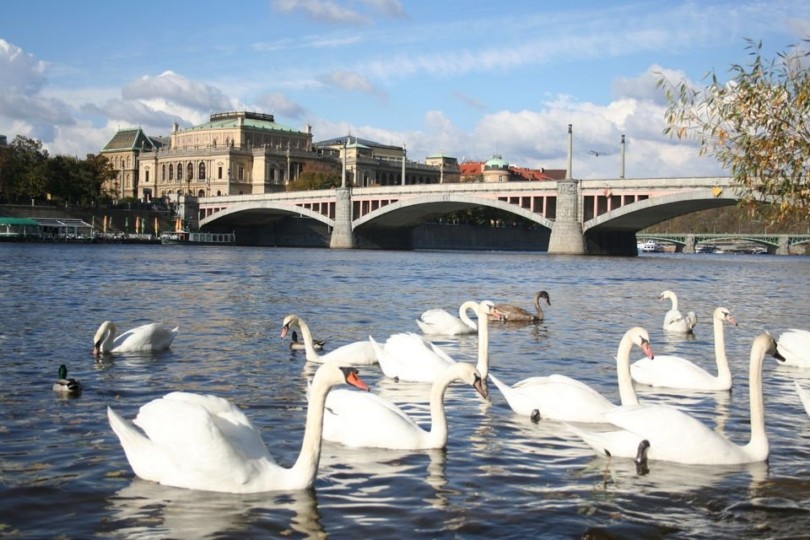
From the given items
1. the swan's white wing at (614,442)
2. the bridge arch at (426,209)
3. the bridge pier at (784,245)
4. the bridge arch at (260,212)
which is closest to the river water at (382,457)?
the swan's white wing at (614,442)

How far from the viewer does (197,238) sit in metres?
104

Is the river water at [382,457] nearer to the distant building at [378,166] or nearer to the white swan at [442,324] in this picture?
the white swan at [442,324]

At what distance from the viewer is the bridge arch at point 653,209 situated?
60875 millimetres

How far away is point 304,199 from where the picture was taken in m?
96.4

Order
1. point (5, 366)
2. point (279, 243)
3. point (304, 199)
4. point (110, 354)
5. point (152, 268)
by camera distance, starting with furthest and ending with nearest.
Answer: point (279, 243)
point (304, 199)
point (152, 268)
point (110, 354)
point (5, 366)

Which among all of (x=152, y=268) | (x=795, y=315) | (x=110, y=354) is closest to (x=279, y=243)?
(x=152, y=268)

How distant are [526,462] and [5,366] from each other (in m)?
6.94

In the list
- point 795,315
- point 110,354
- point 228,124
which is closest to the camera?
point 110,354

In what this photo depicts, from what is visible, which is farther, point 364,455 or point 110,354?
point 110,354

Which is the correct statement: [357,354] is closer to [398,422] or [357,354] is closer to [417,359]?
[417,359]

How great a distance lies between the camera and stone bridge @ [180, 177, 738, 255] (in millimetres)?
64562

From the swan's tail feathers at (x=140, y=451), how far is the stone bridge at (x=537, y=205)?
48.0 meters

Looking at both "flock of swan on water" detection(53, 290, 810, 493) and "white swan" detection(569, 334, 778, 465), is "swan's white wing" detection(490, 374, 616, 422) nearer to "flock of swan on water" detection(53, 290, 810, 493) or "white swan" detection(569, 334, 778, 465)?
"flock of swan on water" detection(53, 290, 810, 493)

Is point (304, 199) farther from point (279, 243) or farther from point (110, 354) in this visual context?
point (110, 354)
